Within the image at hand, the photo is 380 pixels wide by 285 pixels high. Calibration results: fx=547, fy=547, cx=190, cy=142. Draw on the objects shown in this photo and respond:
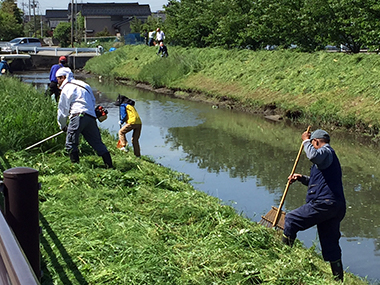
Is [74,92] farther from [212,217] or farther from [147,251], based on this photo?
[147,251]

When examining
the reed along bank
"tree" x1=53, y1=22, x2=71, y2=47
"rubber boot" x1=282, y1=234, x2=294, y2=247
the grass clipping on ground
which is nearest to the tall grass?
the reed along bank

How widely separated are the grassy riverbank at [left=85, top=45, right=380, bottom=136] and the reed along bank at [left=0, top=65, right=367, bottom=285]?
10.1m

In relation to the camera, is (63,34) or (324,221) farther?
(63,34)

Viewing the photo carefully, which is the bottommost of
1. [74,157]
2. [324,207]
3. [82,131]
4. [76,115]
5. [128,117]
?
[74,157]

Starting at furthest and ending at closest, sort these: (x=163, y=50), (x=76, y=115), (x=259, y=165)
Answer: (x=163, y=50) → (x=259, y=165) → (x=76, y=115)

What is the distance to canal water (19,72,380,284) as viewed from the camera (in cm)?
831

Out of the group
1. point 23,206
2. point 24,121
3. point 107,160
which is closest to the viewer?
point 23,206

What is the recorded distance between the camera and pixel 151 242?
578 centimetres

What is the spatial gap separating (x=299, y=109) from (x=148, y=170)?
10.9m

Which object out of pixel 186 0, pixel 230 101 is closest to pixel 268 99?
pixel 230 101

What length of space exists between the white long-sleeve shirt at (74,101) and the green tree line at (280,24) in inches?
543

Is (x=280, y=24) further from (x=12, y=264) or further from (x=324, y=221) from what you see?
(x=12, y=264)

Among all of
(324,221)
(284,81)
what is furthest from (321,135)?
(284,81)

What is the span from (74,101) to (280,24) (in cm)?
1909
